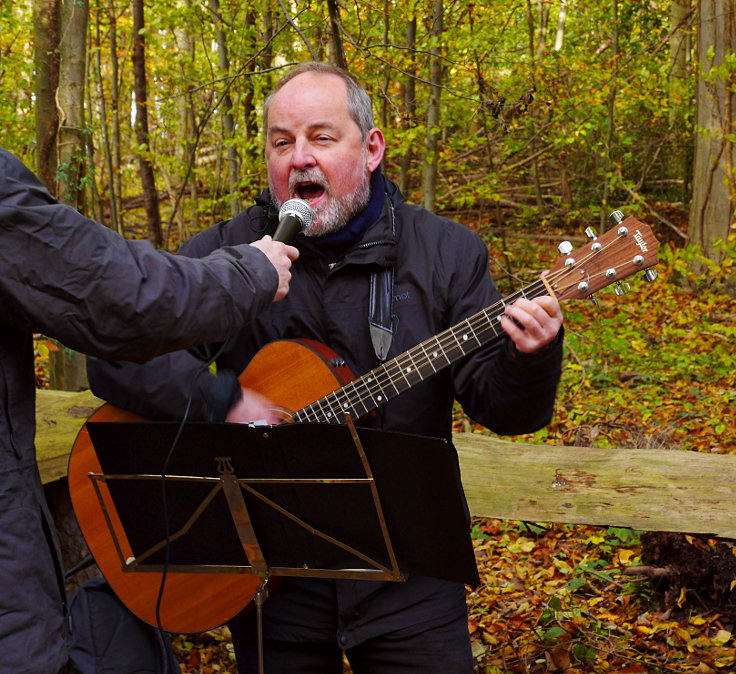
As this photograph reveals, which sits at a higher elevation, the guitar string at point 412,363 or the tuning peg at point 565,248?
the tuning peg at point 565,248

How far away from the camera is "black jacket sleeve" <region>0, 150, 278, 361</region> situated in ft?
5.46

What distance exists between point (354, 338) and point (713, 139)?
840 cm

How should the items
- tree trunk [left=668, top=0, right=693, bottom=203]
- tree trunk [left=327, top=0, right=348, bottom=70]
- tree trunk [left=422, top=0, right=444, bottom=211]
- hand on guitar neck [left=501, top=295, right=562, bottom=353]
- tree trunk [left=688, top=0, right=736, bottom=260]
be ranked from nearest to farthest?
hand on guitar neck [left=501, top=295, right=562, bottom=353] < tree trunk [left=327, top=0, right=348, bottom=70] < tree trunk [left=422, top=0, right=444, bottom=211] < tree trunk [left=688, top=0, right=736, bottom=260] < tree trunk [left=668, top=0, right=693, bottom=203]

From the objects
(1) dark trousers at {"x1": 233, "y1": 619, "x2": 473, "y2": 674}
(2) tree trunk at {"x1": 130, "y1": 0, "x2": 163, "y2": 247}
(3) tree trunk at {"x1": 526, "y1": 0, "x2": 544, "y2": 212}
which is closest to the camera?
(1) dark trousers at {"x1": 233, "y1": 619, "x2": 473, "y2": 674}

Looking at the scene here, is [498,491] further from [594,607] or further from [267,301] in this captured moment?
[267,301]

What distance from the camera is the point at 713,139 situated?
9648 mm

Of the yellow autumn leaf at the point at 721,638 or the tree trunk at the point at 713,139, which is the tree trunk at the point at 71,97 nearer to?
the yellow autumn leaf at the point at 721,638

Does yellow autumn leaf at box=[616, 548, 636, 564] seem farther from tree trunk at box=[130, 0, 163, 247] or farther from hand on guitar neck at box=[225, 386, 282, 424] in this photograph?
tree trunk at box=[130, 0, 163, 247]

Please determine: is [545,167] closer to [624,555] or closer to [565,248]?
[624,555]

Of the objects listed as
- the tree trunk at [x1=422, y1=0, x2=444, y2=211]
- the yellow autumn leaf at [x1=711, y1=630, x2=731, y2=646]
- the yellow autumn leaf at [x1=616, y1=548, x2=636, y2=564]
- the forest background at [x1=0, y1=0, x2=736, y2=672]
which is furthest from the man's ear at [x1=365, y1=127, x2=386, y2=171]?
the tree trunk at [x1=422, y1=0, x2=444, y2=211]

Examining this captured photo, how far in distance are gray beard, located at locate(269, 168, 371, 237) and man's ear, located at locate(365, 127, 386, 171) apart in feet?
0.34

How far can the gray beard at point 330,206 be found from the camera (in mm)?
2652

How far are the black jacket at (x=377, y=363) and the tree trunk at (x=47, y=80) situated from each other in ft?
12.8

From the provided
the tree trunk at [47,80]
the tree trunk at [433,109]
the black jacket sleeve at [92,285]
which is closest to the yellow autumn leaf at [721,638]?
the black jacket sleeve at [92,285]
